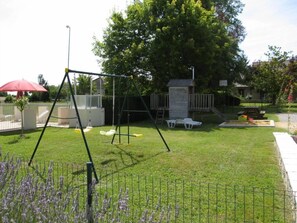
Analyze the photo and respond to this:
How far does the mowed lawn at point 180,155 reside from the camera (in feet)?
22.8

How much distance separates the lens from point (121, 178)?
6613 millimetres

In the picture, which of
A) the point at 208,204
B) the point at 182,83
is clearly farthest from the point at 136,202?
the point at 182,83

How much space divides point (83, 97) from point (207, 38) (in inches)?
365

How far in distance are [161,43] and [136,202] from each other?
664 inches

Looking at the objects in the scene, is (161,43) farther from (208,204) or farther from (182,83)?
(208,204)

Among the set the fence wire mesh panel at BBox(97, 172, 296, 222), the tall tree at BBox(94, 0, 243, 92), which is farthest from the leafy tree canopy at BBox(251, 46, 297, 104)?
the fence wire mesh panel at BBox(97, 172, 296, 222)

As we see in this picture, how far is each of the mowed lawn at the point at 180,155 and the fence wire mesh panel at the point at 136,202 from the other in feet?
2.32

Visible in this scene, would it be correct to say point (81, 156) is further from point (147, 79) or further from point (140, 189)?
point (147, 79)

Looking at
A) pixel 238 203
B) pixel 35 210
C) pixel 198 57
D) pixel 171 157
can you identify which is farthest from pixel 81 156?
pixel 198 57

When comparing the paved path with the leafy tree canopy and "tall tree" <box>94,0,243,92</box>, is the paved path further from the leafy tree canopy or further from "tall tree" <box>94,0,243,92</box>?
the leafy tree canopy

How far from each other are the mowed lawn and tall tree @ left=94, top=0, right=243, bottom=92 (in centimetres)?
935

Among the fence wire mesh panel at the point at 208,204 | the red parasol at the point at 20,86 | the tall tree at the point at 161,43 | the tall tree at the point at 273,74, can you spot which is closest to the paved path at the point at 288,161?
the fence wire mesh panel at the point at 208,204

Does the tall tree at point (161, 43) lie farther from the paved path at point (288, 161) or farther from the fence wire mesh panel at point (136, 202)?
the fence wire mesh panel at point (136, 202)

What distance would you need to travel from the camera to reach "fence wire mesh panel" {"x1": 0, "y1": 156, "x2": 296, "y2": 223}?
331 centimetres
